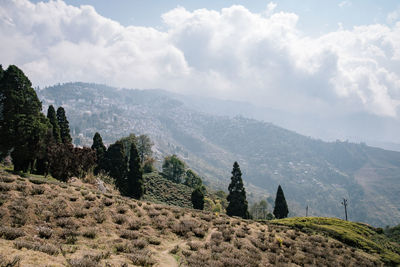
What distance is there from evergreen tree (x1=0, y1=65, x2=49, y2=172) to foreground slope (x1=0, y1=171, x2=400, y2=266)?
14.2 metres

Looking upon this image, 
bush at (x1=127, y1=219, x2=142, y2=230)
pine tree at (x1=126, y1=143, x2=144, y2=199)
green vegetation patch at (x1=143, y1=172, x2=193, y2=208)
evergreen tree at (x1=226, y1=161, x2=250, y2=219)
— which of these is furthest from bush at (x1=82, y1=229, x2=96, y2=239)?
green vegetation patch at (x1=143, y1=172, x2=193, y2=208)

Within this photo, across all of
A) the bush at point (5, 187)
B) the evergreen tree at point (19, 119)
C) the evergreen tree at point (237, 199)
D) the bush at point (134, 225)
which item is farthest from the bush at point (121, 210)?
the evergreen tree at point (237, 199)

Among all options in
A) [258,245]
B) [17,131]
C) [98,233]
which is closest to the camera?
[98,233]

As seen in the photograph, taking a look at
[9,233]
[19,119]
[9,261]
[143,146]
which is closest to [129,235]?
[9,233]

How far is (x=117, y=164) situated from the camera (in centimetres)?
6112

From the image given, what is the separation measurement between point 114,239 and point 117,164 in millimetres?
50235

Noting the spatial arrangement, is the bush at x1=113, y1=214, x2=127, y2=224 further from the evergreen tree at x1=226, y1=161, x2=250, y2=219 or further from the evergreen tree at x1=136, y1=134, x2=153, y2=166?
the evergreen tree at x1=136, y1=134, x2=153, y2=166

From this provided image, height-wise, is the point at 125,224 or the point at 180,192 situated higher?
the point at 125,224

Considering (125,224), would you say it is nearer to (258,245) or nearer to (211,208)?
(258,245)

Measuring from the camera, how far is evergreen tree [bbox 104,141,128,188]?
6012cm

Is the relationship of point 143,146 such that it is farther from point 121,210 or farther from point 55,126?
point 121,210

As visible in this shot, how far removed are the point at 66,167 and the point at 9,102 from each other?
11.7m

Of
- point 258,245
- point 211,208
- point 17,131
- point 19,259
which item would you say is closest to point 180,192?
point 211,208

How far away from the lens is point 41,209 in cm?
1480
